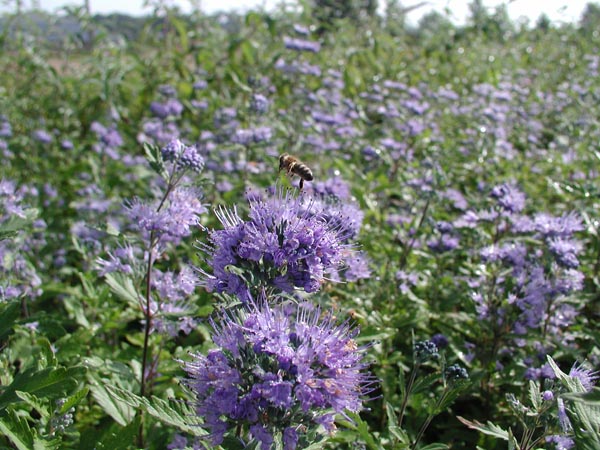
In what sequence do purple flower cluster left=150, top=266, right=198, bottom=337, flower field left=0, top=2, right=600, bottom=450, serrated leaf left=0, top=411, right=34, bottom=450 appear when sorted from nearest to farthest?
1. flower field left=0, top=2, right=600, bottom=450
2. serrated leaf left=0, top=411, right=34, bottom=450
3. purple flower cluster left=150, top=266, right=198, bottom=337

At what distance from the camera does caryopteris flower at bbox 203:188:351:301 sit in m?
1.92

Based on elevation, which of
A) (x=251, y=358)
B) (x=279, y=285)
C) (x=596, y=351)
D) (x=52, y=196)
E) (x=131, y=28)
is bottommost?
(x=596, y=351)

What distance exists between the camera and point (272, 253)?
1904 millimetres

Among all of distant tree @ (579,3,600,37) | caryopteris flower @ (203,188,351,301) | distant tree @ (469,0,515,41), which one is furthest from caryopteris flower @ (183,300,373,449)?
distant tree @ (579,3,600,37)

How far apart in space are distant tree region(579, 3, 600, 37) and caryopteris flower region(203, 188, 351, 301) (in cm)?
1654

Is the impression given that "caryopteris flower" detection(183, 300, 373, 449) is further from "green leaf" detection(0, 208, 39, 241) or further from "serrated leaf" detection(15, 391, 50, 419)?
"green leaf" detection(0, 208, 39, 241)

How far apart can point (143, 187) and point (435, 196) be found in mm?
3202

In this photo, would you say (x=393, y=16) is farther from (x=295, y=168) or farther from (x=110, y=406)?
(x=110, y=406)

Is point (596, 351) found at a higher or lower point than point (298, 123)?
lower

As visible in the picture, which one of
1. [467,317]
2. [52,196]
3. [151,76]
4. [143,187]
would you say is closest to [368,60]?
[151,76]

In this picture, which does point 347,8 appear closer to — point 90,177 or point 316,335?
point 90,177

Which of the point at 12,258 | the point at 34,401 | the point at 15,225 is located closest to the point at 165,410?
the point at 34,401

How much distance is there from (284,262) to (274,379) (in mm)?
464

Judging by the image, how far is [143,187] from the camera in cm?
601
